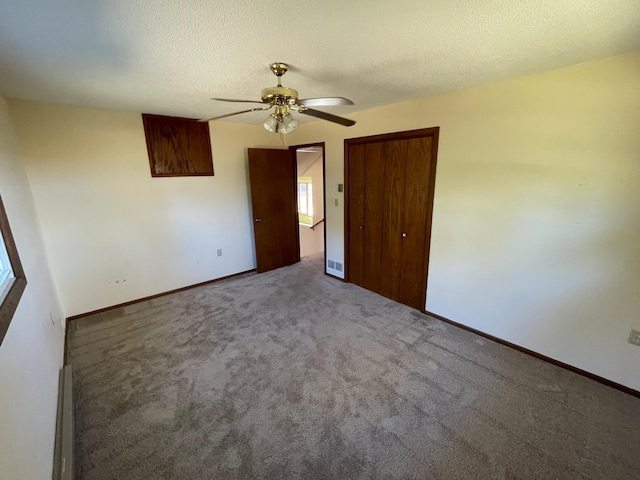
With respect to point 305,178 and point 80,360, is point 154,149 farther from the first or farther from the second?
point 305,178

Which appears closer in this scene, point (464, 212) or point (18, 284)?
point (18, 284)

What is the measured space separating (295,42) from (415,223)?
2.07 metres

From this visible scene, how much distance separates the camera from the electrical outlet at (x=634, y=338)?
5.93ft

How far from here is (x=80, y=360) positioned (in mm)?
2285

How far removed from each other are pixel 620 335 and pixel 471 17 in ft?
7.55

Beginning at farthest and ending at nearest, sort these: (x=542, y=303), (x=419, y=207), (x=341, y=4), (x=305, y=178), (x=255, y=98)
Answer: (x=305, y=178), (x=419, y=207), (x=255, y=98), (x=542, y=303), (x=341, y=4)

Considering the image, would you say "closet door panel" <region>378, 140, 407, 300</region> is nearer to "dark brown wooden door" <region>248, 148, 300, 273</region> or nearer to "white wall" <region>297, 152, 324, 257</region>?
"dark brown wooden door" <region>248, 148, 300, 273</region>

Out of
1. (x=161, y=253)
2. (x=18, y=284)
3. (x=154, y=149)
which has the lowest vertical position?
(x=161, y=253)

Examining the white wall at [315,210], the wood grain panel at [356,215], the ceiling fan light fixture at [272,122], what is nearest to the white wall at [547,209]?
the wood grain panel at [356,215]

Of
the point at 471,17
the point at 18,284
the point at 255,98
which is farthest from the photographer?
the point at 255,98

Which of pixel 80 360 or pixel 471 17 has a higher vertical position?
pixel 471 17

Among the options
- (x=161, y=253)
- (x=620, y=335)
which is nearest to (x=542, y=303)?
(x=620, y=335)

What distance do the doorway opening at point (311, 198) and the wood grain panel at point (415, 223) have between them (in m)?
3.12

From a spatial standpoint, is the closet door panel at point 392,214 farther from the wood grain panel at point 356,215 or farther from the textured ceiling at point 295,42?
the textured ceiling at point 295,42
